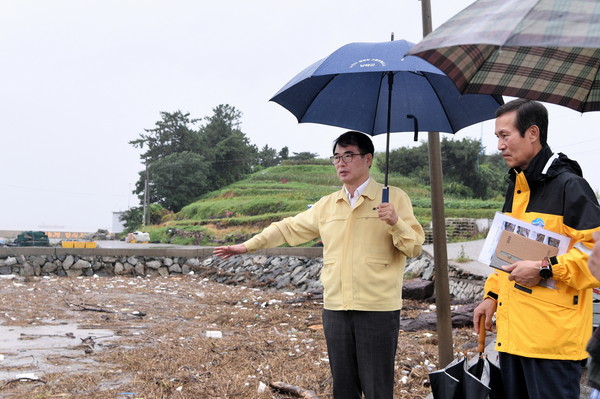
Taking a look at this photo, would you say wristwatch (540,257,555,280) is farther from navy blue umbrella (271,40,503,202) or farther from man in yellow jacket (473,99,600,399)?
navy blue umbrella (271,40,503,202)

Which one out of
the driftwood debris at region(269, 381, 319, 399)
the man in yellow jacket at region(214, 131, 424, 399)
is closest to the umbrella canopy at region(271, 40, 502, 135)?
the man in yellow jacket at region(214, 131, 424, 399)

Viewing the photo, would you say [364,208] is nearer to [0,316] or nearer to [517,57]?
[517,57]

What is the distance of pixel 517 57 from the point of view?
2.79 m

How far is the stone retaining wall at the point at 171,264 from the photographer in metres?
16.1

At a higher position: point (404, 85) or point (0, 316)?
point (404, 85)

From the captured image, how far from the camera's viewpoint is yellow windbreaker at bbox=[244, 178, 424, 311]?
10.2 ft

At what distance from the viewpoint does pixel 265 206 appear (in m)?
31.2

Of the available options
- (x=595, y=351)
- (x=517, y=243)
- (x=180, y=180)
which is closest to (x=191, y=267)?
(x=517, y=243)

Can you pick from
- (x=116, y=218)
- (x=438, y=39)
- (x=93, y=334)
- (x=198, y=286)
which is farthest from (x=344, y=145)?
(x=116, y=218)

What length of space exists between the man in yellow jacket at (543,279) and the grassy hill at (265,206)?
18.2m

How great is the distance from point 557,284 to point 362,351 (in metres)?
1.17

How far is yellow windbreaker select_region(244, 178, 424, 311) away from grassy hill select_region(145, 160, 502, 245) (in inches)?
691

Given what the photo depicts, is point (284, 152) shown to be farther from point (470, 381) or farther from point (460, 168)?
point (470, 381)

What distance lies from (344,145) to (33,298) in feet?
36.1
